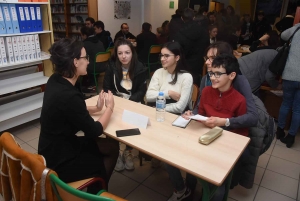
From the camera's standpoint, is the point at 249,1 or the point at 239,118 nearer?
the point at 239,118

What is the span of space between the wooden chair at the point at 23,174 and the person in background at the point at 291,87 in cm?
256

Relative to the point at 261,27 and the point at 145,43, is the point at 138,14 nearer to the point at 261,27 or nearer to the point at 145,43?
the point at 145,43

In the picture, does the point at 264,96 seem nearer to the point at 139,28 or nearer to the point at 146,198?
the point at 146,198

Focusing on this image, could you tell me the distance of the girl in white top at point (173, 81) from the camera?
219 centimetres

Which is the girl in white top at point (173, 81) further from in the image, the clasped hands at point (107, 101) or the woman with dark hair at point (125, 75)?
the clasped hands at point (107, 101)

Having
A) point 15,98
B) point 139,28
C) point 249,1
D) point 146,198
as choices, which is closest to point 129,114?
point 146,198

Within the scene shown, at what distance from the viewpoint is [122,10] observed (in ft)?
20.3

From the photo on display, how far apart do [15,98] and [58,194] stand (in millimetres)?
Answer: 2496

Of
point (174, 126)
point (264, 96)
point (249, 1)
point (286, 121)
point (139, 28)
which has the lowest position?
point (286, 121)

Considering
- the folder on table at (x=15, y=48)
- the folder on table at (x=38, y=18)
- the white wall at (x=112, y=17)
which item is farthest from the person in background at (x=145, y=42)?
the folder on table at (x=15, y=48)

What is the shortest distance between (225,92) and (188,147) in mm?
576

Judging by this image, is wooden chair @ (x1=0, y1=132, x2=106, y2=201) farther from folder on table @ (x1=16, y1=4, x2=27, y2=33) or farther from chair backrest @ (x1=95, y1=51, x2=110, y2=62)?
chair backrest @ (x1=95, y1=51, x2=110, y2=62)

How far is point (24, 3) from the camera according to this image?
275cm

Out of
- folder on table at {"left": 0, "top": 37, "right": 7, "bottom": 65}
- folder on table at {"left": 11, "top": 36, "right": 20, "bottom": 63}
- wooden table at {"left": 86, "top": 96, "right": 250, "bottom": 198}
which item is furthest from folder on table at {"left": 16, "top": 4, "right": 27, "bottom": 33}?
wooden table at {"left": 86, "top": 96, "right": 250, "bottom": 198}
